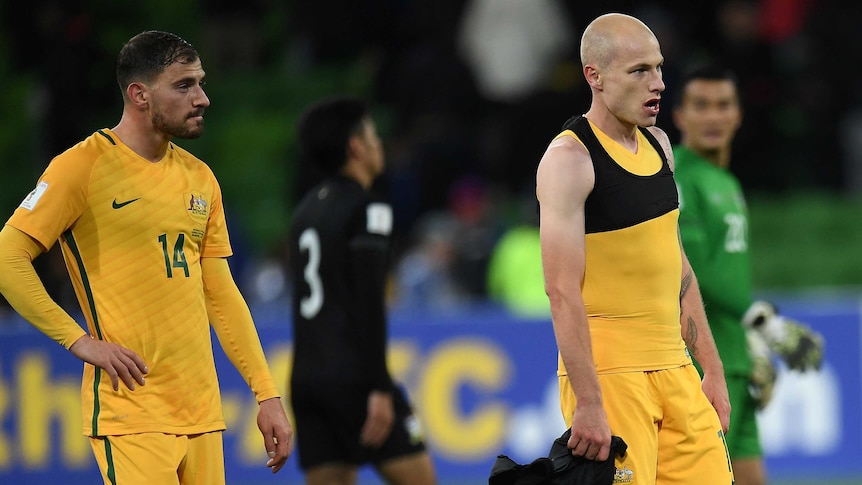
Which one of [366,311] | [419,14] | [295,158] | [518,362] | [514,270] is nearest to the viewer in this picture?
[366,311]

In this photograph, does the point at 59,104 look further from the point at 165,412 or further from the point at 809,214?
the point at 165,412

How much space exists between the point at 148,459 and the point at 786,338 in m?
3.45

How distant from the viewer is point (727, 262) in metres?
6.73

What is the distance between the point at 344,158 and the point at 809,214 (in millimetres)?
7202

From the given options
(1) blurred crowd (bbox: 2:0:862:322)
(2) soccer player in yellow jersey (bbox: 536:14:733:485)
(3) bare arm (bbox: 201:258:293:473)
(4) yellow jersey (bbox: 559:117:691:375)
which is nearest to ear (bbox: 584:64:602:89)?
(2) soccer player in yellow jersey (bbox: 536:14:733:485)

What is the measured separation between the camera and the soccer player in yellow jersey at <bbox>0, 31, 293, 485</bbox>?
15.4 feet

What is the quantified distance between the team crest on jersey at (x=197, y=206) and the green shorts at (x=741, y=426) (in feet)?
9.52

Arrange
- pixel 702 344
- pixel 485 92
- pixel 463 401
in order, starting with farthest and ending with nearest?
pixel 485 92, pixel 463 401, pixel 702 344

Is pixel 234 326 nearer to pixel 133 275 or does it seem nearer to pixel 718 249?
pixel 133 275

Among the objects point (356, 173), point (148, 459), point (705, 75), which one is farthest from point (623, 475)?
point (705, 75)

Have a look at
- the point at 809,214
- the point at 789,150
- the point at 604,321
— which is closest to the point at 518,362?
the point at 809,214

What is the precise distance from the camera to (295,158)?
536 inches

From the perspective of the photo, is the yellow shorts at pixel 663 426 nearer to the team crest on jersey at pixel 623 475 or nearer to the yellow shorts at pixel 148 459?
the team crest on jersey at pixel 623 475

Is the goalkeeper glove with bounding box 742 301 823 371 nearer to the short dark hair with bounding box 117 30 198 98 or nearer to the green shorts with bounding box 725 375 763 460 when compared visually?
the green shorts with bounding box 725 375 763 460
